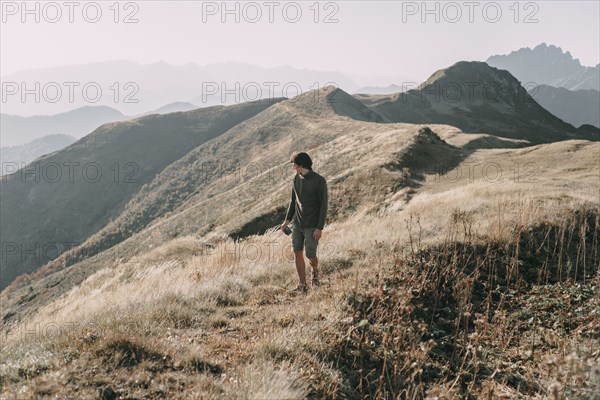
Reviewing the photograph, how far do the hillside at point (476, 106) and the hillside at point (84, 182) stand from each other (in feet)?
181

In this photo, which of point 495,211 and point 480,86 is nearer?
point 495,211

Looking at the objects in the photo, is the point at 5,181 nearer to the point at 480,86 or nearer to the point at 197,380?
the point at 197,380

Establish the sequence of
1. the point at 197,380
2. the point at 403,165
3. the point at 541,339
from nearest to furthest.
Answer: the point at 197,380, the point at 541,339, the point at 403,165

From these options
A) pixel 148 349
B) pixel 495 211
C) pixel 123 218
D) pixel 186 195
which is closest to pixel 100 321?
pixel 148 349

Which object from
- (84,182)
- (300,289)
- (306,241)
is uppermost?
(84,182)

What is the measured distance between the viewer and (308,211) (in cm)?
733

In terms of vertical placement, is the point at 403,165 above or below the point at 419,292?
above

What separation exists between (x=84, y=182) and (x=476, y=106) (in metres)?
110

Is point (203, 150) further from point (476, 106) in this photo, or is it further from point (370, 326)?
point (370, 326)

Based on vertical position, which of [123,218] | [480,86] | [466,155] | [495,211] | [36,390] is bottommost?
[123,218]

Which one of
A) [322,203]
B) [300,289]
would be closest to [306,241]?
[322,203]

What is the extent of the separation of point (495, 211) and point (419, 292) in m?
4.96

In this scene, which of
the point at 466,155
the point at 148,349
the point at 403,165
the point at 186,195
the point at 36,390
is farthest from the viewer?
the point at 186,195

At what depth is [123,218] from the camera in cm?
7106
